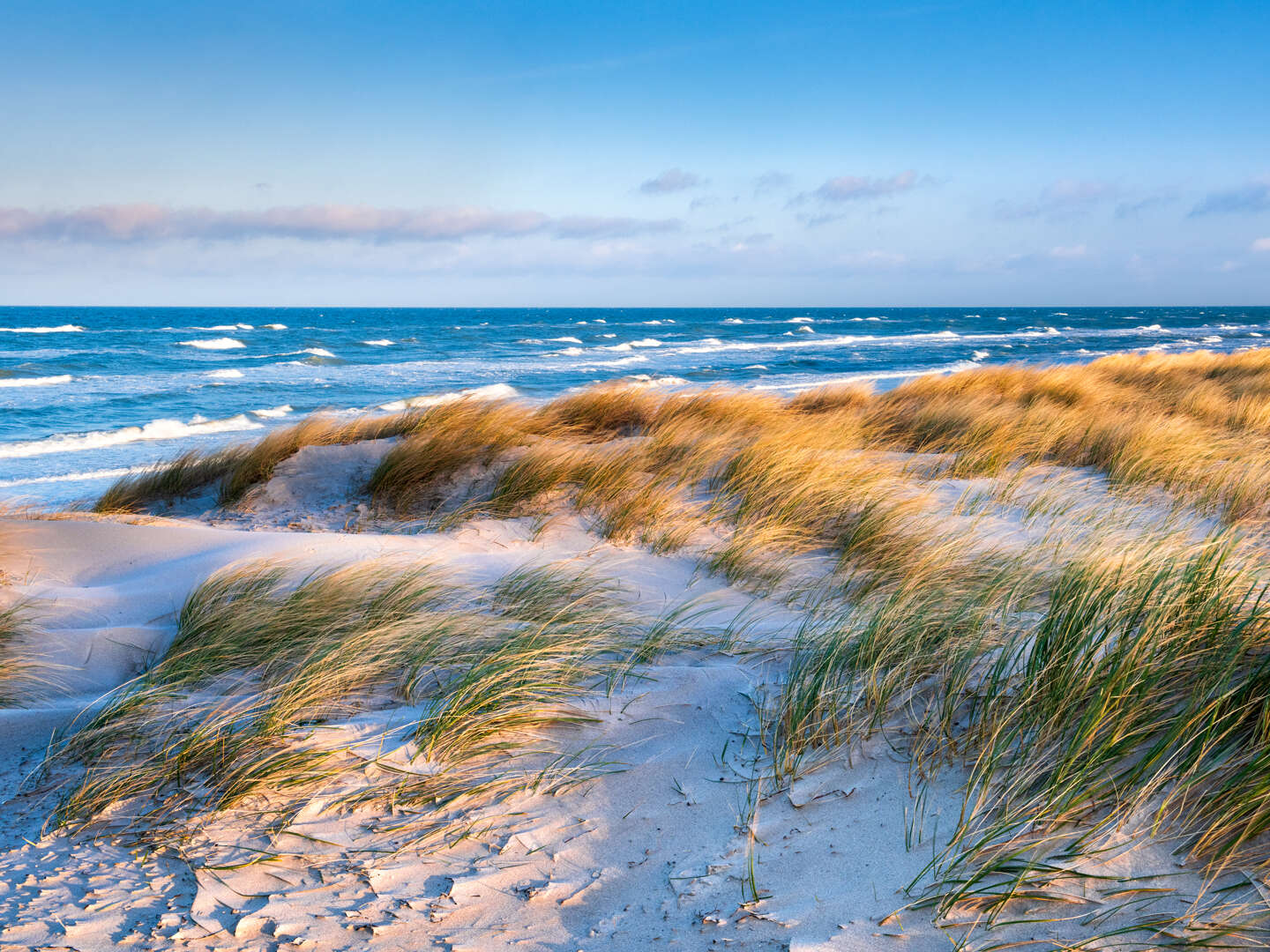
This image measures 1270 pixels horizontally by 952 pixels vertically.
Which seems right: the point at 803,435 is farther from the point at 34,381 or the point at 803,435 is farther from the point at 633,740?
the point at 34,381

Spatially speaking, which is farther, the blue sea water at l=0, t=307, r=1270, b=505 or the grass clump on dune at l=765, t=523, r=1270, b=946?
the blue sea water at l=0, t=307, r=1270, b=505

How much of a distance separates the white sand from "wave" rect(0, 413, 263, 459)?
1213cm

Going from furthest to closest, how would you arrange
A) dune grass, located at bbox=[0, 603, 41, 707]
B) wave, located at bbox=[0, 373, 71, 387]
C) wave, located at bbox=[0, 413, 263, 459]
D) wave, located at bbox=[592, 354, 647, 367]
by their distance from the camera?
1. wave, located at bbox=[592, 354, 647, 367]
2. wave, located at bbox=[0, 373, 71, 387]
3. wave, located at bbox=[0, 413, 263, 459]
4. dune grass, located at bbox=[0, 603, 41, 707]

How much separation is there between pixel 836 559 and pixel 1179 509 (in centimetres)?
260

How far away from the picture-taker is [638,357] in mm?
34094

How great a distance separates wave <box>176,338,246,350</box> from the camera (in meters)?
36.1

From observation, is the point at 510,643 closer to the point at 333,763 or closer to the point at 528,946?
the point at 333,763

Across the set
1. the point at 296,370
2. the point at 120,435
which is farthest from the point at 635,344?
the point at 120,435

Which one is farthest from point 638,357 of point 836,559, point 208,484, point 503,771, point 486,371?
point 503,771

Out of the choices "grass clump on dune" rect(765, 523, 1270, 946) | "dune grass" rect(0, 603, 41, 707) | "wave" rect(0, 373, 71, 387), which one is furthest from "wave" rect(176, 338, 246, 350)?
"grass clump on dune" rect(765, 523, 1270, 946)

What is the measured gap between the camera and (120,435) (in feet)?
45.0

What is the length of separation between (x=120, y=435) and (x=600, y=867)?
48.6 ft

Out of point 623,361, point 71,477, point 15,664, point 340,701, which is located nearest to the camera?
point 340,701

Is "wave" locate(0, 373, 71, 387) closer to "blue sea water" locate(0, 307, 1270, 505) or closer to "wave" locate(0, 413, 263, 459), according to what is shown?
"blue sea water" locate(0, 307, 1270, 505)
